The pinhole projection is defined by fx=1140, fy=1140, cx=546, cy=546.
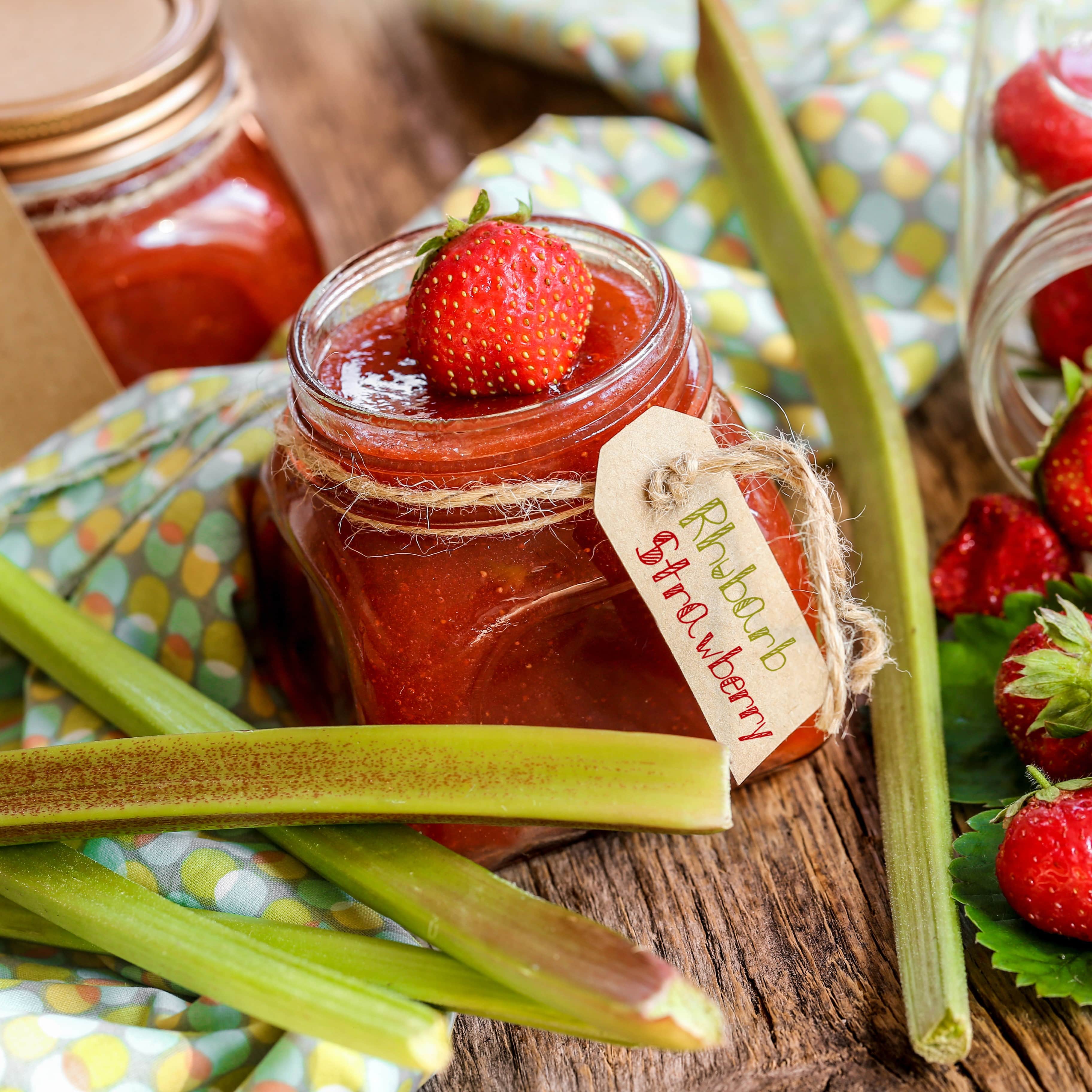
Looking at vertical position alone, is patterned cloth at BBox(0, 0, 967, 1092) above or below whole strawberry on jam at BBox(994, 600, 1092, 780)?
above

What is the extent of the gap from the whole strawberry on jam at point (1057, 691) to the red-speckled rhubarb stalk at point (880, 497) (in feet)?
0.28

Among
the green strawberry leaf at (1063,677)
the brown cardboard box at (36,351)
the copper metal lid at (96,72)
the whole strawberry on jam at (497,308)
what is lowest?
the green strawberry leaf at (1063,677)

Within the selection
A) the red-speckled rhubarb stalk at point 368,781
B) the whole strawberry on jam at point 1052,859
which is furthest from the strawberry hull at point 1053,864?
the red-speckled rhubarb stalk at point 368,781

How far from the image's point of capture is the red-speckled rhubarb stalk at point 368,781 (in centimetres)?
77

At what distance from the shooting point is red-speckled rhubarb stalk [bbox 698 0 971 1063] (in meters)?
0.85

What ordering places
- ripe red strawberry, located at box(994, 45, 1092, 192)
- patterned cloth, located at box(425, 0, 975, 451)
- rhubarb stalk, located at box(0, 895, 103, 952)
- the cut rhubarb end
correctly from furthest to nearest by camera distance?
patterned cloth, located at box(425, 0, 975, 451) < ripe red strawberry, located at box(994, 45, 1092, 192) < rhubarb stalk, located at box(0, 895, 103, 952) < the cut rhubarb end

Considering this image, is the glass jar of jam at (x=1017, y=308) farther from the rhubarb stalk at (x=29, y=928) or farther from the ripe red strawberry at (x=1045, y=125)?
the rhubarb stalk at (x=29, y=928)

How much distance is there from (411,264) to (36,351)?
56cm

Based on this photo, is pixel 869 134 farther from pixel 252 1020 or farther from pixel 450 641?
pixel 252 1020

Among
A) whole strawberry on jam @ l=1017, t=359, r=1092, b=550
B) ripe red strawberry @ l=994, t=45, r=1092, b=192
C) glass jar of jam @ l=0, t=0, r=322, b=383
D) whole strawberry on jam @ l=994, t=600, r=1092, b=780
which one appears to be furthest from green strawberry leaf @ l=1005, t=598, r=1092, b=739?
glass jar of jam @ l=0, t=0, r=322, b=383

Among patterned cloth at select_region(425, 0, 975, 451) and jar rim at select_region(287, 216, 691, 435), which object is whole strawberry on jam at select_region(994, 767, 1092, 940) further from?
patterned cloth at select_region(425, 0, 975, 451)

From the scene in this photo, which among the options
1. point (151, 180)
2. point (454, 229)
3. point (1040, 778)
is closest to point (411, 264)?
point (454, 229)

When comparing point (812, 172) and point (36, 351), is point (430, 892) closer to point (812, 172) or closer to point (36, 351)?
point (36, 351)

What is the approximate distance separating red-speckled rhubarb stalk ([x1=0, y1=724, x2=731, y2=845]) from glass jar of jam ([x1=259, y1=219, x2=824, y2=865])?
0.26 ft
